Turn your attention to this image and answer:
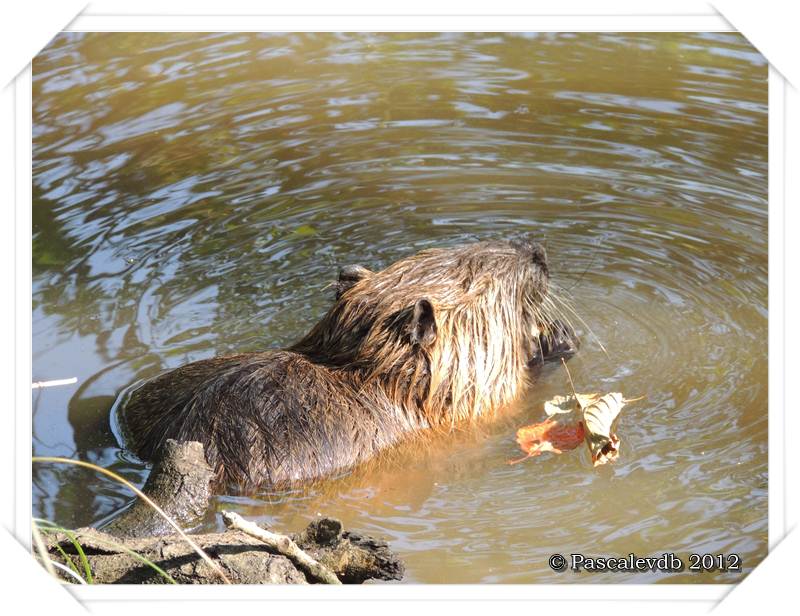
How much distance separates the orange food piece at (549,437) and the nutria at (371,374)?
222 millimetres

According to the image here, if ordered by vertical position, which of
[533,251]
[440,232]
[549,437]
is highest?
[533,251]

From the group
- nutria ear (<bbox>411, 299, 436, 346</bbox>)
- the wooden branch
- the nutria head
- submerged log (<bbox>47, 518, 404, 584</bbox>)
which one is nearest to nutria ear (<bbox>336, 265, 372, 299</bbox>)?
the nutria head

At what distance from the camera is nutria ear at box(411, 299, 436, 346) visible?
4.65 m

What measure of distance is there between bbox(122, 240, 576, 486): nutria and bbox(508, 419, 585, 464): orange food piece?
222 mm

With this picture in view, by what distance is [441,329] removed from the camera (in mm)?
4797

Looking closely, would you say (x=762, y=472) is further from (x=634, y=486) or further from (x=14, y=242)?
(x=14, y=242)

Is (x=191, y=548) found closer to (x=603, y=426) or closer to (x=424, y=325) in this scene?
(x=424, y=325)

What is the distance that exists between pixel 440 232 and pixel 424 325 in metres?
1.83

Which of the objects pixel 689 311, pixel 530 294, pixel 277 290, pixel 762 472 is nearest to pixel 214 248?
pixel 277 290

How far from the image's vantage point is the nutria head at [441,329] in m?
4.70

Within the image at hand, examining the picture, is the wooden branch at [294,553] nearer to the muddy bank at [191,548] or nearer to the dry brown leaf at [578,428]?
the muddy bank at [191,548]

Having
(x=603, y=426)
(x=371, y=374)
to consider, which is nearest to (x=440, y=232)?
(x=371, y=374)
